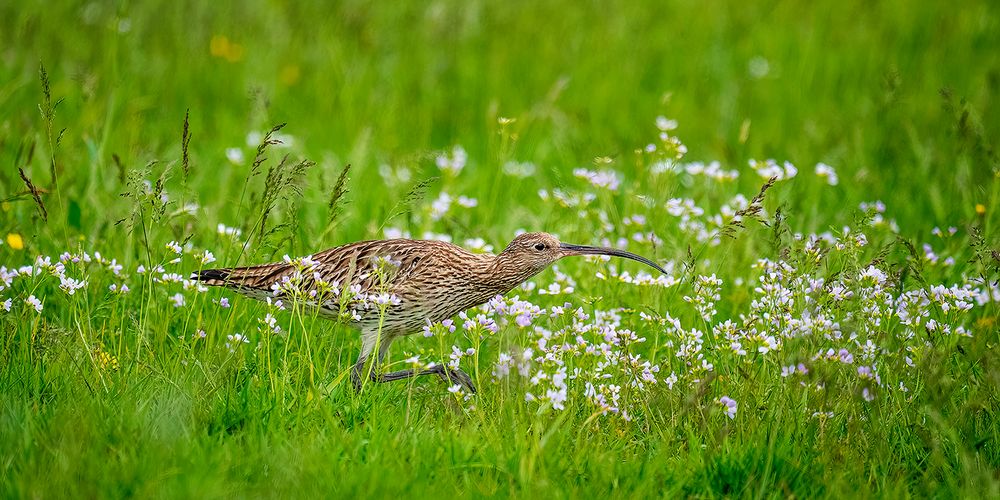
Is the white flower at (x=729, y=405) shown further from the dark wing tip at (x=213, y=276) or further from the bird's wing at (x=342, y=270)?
the dark wing tip at (x=213, y=276)

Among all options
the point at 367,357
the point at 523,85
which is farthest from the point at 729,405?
the point at 523,85

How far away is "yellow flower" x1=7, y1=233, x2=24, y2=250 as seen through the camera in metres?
6.00

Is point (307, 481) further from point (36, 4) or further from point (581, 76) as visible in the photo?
point (36, 4)

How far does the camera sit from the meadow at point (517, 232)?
4.44m

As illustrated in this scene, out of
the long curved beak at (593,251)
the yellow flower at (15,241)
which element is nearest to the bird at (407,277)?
the long curved beak at (593,251)

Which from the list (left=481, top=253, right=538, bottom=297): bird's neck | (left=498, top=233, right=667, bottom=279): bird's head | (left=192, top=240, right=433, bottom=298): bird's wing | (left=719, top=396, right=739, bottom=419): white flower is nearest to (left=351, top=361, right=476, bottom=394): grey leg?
(left=192, top=240, right=433, bottom=298): bird's wing

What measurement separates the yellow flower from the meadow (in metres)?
0.05

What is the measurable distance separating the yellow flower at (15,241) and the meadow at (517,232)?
5 centimetres

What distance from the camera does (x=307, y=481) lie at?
4.07m

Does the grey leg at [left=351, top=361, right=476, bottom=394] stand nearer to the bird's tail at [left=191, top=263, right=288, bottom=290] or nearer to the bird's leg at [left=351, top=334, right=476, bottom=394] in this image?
the bird's leg at [left=351, top=334, right=476, bottom=394]

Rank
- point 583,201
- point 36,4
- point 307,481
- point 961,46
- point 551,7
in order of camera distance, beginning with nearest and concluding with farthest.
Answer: point 307,481, point 583,201, point 36,4, point 961,46, point 551,7

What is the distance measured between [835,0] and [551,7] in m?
2.91

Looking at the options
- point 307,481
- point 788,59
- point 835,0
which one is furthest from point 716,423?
point 835,0

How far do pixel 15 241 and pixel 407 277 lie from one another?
2.07 metres
